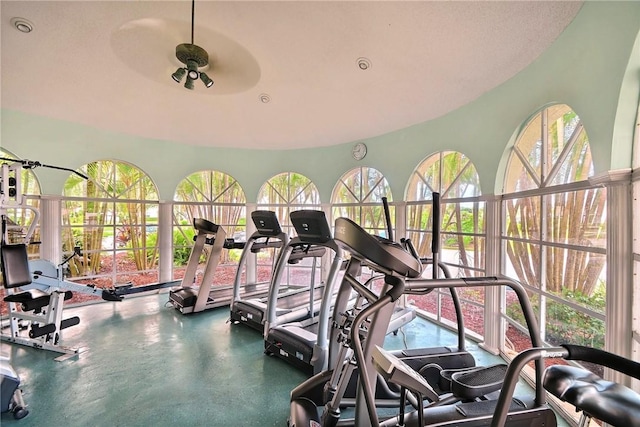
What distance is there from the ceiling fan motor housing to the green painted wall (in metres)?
3.21

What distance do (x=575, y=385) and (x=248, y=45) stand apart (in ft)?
11.9

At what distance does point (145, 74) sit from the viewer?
3.50 m

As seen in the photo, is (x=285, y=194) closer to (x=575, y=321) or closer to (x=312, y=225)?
(x=312, y=225)

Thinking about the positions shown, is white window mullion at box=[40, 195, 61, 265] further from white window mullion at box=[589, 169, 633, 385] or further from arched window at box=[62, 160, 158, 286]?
white window mullion at box=[589, 169, 633, 385]

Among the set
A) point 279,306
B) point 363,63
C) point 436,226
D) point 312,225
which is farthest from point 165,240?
point 436,226

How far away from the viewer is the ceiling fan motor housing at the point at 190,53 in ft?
8.61

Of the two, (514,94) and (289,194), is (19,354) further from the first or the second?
(514,94)

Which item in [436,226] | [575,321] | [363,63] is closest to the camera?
[436,226]

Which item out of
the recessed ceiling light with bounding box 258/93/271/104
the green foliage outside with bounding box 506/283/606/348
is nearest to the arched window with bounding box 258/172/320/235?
the recessed ceiling light with bounding box 258/93/271/104

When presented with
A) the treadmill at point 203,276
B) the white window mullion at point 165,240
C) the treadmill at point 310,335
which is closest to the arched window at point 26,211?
the white window mullion at point 165,240

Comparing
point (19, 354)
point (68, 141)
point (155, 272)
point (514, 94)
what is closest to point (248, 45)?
point (514, 94)

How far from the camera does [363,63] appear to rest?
3.03 meters

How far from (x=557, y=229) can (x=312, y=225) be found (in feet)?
7.93

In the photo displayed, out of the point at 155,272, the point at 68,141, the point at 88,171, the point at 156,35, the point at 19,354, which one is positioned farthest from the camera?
the point at 155,272
